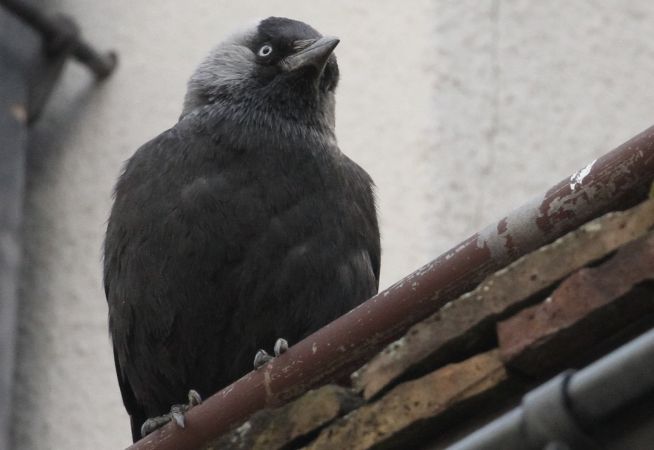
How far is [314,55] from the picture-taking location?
5.96 meters

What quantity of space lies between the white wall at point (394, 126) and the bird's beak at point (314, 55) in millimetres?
1746

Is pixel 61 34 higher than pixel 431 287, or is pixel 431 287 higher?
pixel 61 34

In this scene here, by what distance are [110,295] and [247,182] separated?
53 cm

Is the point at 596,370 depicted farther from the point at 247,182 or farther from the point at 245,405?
the point at 247,182

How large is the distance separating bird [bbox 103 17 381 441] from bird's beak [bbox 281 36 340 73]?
462mm

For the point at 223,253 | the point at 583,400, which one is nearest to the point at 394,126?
the point at 223,253

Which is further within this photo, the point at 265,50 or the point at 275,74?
the point at 265,50

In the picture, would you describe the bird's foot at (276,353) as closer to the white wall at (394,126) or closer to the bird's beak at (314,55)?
the bird's beak at (314,55)

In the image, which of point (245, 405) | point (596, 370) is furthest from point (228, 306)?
point (596, 370)

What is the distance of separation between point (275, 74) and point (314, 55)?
17 centimetres

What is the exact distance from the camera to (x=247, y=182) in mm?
5211

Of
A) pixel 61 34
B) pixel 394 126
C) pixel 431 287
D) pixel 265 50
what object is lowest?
pixel 431 287

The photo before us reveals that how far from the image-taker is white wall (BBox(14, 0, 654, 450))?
7891 mm

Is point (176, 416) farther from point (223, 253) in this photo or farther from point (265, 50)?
point (265, 50)
